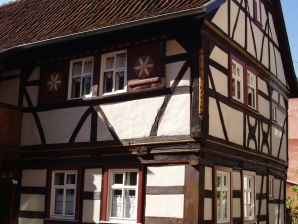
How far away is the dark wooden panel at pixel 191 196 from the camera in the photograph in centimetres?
1004

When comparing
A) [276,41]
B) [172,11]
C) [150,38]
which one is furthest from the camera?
[276,41]

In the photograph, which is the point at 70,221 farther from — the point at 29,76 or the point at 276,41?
A: the point at 276,41

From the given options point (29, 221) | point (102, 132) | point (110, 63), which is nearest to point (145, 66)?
point (110, 63)

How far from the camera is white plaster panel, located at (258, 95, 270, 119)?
14.7 meters

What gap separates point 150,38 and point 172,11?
1.11m

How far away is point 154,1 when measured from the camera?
1212 cm

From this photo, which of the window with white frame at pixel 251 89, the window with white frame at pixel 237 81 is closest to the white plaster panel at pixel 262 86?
the window with white frame at pixel 251 89

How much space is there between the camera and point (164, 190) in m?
10.6

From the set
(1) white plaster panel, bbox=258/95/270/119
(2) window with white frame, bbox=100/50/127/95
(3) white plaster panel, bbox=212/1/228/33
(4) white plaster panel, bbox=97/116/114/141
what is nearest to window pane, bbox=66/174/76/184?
(4) white plaster panel, bbox=97/116/114/141

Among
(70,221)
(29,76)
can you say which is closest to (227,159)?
(70,221)

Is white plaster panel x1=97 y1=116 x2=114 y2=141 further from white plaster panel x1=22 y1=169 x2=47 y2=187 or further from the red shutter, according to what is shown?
white plaster panel x1=22 y1=169 x2=47 y2=187

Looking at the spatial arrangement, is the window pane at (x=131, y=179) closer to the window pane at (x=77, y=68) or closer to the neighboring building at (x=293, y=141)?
the window pane at (x=77, y=68)

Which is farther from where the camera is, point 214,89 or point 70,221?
point 70,221

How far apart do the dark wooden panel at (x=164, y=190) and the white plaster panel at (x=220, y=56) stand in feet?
11.0
